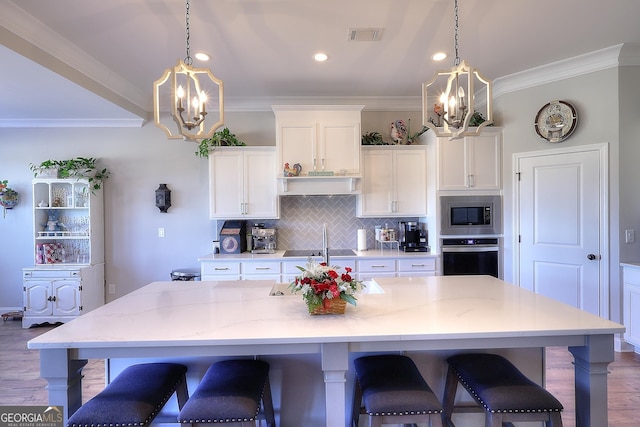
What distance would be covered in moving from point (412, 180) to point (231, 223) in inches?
89.5

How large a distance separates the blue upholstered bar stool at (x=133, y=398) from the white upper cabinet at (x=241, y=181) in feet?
7.98

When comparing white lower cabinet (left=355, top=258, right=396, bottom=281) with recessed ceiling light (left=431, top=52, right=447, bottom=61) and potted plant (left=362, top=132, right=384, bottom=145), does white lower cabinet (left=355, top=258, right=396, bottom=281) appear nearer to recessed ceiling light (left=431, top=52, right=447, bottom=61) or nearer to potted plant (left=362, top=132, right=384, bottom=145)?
potted plant (left=362, top=132, right=384, bottom=145)

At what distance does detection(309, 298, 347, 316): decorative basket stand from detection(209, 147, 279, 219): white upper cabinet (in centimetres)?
251

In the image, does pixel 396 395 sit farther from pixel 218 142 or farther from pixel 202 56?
pixel 218 142

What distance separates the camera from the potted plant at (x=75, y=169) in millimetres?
4016

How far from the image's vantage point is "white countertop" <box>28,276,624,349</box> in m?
1.38

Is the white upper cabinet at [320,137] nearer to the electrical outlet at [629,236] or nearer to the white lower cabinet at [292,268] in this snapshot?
the white lower cabinet at [292,268]

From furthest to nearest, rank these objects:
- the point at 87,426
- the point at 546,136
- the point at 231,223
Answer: the point at 231,223 → the point at 546,136 → the point at 87,426

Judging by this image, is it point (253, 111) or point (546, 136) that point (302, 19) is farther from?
point (546, 136)

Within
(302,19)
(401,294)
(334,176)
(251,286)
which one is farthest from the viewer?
(334,176)

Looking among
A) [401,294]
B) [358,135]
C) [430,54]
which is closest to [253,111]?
[358,135]

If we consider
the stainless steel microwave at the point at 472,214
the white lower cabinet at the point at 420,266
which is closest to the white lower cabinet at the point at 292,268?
the white lower cabinet at the point at 420,266

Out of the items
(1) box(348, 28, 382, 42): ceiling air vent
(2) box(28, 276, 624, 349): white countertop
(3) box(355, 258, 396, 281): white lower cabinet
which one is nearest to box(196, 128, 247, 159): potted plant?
(1) box(348, 28, 382, 42): ceiling air vent

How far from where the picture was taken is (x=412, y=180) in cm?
400
